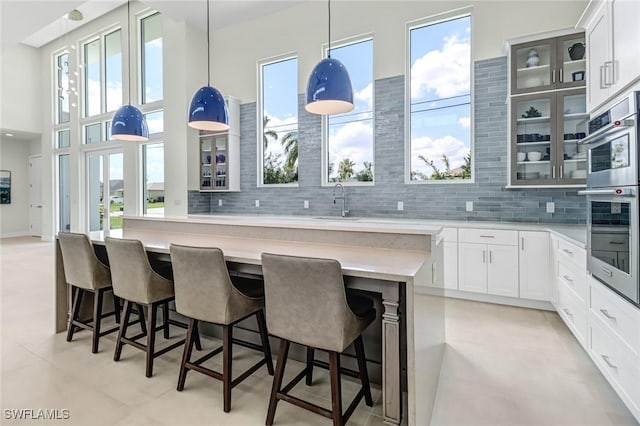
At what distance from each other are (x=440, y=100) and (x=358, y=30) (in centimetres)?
165

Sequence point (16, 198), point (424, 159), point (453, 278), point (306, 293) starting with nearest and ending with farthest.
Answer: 1. point (306, 293)
2. point (453, 278)
3. point (424, 159)
4. point (16, 198)

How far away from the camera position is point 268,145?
591cm

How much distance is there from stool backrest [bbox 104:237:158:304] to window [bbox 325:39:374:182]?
339cm

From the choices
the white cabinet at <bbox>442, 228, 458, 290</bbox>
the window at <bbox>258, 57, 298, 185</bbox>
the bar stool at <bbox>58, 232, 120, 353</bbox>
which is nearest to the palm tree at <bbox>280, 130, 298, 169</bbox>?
the window at <bbox>258, 57, 298, 185</bbox>

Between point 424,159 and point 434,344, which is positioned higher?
point 424,159

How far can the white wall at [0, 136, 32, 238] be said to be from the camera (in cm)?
913

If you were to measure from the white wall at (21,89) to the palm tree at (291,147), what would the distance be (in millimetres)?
7350

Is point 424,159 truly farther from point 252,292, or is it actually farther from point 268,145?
point 252,292

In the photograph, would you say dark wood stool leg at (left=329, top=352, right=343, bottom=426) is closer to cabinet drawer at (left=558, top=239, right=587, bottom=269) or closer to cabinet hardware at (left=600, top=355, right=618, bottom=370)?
cabinet hardware at (left=600, top=355, right=618, bottom=370)

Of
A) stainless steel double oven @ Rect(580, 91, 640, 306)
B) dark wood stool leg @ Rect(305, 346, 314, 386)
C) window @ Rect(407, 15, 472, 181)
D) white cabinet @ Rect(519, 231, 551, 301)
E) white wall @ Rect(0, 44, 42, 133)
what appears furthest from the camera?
white wall @ Rect(0, 44, 42, 133)

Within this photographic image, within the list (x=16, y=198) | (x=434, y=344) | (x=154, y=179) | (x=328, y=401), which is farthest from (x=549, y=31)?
(x=16, y=198)

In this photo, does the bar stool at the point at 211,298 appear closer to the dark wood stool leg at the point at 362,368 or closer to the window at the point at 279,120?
the dark wood stool leg at the point at 362,368

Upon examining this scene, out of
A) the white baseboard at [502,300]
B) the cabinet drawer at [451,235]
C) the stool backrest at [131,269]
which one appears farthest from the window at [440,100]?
the stool backrest at [131,269]

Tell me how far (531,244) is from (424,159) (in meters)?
1.72
